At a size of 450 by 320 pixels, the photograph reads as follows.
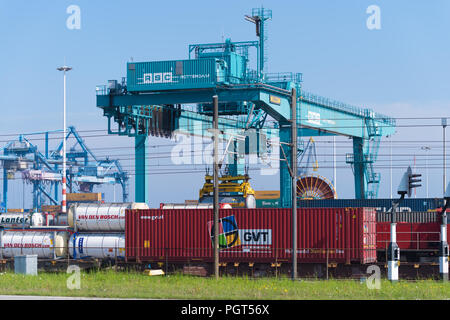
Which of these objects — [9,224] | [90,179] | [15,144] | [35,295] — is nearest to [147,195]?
[9,224]

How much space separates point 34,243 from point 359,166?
41310 millimetres

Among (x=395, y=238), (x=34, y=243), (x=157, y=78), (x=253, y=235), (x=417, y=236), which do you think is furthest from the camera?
(x=157, y=78)

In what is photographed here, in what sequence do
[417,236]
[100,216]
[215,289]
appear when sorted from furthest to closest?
[100,216]
[417,236]
[215,289]

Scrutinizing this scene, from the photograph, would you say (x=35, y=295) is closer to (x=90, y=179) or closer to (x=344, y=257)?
(x=344, y=257)

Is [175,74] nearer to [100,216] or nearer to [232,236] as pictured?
[100,216]

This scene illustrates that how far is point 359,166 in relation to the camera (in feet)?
240

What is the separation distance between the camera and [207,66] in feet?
175

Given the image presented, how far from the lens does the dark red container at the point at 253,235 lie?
1331 inches

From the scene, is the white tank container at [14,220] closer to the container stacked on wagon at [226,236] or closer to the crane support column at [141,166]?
the container stacked on wagon at [226,236]

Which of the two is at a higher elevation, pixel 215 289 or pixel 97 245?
pixel 97 245

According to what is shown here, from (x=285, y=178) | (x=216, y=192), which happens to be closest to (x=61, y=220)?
(x=216, y=192)

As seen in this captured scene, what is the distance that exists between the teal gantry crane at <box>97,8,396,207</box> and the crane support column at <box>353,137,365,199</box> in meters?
4.70

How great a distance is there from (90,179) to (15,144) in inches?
1049

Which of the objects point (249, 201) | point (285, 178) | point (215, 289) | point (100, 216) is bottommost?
point (215, 289)
